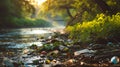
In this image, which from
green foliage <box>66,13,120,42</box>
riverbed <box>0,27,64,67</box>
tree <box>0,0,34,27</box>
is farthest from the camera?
tree <box>0,0,34,27</box>

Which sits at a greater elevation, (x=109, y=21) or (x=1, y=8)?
(x=1, y=8)

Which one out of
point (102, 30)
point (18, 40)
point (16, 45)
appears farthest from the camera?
point (18, 40)

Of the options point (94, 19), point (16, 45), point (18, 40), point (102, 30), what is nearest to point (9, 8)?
point (18, 40)

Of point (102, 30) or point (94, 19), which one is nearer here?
point (102, 30)

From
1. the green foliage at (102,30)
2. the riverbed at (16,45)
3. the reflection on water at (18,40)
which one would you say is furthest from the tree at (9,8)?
the green foliage at (102,30)

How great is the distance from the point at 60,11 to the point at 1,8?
996 cm

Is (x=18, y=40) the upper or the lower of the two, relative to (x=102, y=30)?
lower

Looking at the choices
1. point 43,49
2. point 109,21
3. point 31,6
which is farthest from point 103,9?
point 31,6

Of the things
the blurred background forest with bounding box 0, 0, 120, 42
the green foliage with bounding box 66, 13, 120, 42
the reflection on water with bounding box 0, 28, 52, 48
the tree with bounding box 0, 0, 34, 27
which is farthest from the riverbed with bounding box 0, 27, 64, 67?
the tree with bounding box 0, 0, 34, 27

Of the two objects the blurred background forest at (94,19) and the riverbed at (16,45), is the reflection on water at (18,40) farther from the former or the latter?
the blurred background forest at (94,19)

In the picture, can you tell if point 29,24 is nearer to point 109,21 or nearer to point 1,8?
point 1,8

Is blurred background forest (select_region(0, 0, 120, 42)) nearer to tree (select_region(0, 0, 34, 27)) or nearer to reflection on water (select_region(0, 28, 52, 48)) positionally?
reflection on water (select_region(0, 28, 52, 48))

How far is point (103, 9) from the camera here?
1634 centimetres

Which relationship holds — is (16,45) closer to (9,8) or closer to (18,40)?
(18,40)
